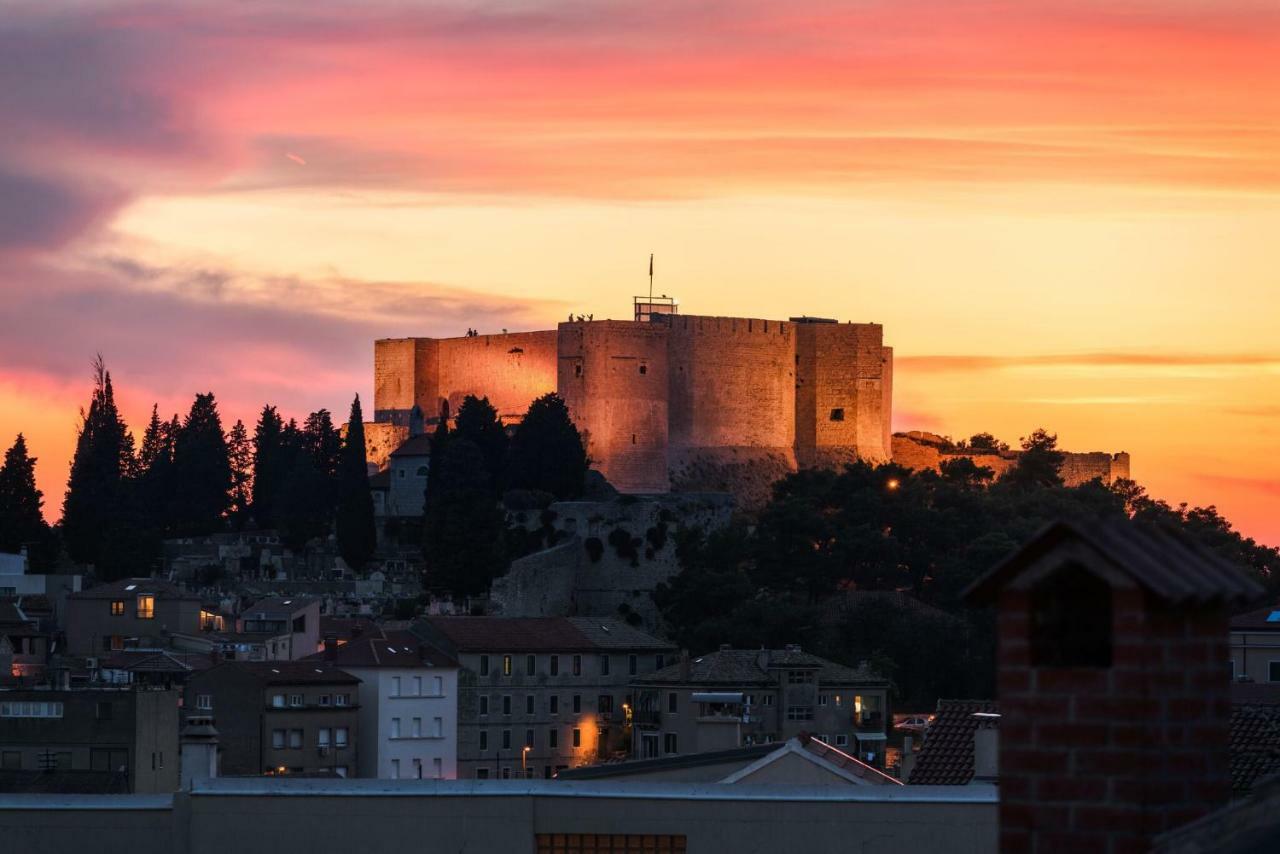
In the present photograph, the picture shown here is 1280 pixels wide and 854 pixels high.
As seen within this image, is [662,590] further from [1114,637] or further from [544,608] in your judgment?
[1114,637]

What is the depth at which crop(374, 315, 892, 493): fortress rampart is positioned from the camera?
9338 centimetres

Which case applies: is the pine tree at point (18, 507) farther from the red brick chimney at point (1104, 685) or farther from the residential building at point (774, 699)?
the red brick chimney at point (1104, 685)

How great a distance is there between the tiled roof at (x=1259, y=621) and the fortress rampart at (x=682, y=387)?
4924cm

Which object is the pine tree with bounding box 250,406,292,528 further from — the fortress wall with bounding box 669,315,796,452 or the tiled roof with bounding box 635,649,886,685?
the tiled roof with bounding box 635,649,886,685

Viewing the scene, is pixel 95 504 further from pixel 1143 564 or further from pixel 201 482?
pixel 1143 564

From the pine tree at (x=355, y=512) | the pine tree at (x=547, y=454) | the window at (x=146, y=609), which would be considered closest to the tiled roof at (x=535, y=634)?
the window at (x=146, y=609)

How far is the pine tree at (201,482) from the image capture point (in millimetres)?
95500

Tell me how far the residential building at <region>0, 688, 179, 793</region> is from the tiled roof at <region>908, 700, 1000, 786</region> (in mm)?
28859

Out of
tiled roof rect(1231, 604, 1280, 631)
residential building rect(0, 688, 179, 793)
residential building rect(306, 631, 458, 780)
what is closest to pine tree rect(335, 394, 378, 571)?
residential building rect(306, 631, 458, 780)

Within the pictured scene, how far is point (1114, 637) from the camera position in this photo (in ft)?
25.3

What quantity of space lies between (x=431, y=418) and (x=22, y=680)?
3483 cm

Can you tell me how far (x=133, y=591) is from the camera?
252ft

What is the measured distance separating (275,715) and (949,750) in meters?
39.1

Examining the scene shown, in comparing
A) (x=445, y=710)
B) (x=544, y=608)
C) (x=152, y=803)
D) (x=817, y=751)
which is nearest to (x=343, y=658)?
(x=445, y=710)
